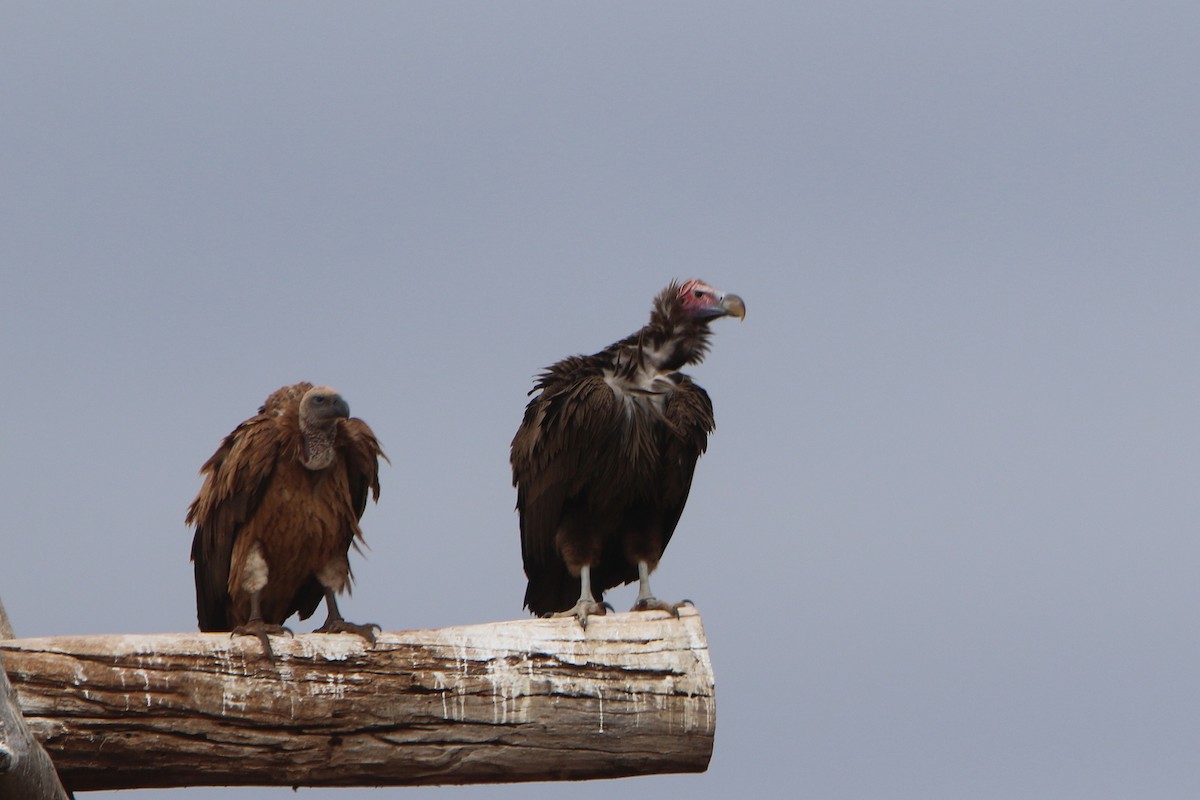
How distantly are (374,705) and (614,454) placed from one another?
268 cm

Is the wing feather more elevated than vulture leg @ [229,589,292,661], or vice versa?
the wing feather

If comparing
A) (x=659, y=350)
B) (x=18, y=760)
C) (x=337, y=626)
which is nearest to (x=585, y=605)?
(x=337, y=626)

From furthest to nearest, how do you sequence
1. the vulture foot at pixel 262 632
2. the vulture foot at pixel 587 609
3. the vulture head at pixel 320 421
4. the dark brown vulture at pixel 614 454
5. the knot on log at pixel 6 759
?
the dark brown vulture at pixel 614 454
the vulture head at pixel 320 421
the vulture foot at pixel 587 609
the vulture foot at pixel 262 632
the knot on log at pixel 6 759

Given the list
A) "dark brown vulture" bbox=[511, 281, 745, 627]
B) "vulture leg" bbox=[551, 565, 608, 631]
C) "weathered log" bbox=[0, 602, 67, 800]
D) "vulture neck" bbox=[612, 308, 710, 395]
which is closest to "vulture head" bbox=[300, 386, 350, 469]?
"dark brown vulture" bbox=[511, 281, 745, 627]

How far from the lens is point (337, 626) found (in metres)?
7.23

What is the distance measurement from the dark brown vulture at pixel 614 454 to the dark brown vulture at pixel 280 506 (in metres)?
0.91

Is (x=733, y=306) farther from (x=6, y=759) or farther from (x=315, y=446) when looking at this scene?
(x=6, y=759)

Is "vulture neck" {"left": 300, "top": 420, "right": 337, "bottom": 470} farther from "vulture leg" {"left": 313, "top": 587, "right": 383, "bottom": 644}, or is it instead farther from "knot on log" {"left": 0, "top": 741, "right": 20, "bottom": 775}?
"knot on log" {"left": 0, "top": 741, "right": 20, "bottom": 775}

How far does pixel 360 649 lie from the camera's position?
20.1ft

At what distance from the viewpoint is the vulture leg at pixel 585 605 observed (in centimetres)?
695

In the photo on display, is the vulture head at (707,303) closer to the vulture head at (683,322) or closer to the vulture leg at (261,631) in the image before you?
the vulture head at (683,322)

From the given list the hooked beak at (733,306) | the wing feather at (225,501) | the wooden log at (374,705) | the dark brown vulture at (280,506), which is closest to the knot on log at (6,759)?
the wooden log at (374,705)

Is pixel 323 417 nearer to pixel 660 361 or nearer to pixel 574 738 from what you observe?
pixel 660 361

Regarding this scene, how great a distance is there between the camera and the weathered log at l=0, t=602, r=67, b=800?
4961 mm
